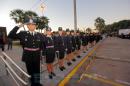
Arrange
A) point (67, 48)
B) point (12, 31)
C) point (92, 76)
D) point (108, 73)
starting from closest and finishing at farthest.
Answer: point (12, 31) → point (92, 76) → point (108, 73) → point (67, 48)

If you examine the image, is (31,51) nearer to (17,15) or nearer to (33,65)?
(33,65)

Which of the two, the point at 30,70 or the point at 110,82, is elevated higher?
the point at 30,70

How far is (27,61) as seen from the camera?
6.50 m

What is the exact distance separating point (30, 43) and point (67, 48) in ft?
18.8

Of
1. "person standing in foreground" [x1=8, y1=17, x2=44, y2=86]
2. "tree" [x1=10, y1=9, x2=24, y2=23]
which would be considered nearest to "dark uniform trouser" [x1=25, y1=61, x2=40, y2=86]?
"person standing in foreground" [x1=8, y1=17, x2=44, y2=86]

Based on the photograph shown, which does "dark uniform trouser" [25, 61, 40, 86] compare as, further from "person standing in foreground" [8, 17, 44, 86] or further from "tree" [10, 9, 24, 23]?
"tree" [10, 9, 24, 23]

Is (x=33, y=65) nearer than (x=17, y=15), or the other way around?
(x=33, y=65)

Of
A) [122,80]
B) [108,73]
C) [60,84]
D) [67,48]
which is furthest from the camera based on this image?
[67,48]

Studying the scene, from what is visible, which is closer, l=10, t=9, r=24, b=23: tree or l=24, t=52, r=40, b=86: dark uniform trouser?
l=24, t=52, r=40, b=86: dark uniform trouser

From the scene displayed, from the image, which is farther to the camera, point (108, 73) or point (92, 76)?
point (108, 73)

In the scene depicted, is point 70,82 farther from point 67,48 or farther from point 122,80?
point 67,48

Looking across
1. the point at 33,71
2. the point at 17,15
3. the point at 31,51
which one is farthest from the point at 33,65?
the point at 17,15

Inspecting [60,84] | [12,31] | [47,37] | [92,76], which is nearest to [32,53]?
[12,31]

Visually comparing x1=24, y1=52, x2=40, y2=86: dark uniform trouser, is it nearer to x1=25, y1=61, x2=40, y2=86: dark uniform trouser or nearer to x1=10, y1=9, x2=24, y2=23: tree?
x1=25, y1=61, x2=40, y2=86: dark uniform trouser
